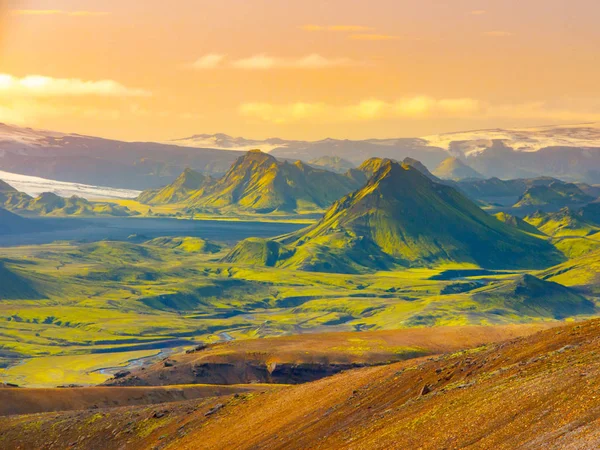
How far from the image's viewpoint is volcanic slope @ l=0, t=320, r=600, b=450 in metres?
65.7

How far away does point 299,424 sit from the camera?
97.4 m

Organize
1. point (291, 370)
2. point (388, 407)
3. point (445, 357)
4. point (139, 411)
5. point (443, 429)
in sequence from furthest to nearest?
point (291, 370), point (139, 411), point (445, 357), point (388, 407), point (443, 429)

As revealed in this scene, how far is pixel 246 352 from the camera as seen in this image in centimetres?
18438

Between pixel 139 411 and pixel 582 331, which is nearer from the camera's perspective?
pixel 582 331

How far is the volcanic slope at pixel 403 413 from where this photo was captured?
216 feet

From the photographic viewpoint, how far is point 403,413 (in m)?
82.6

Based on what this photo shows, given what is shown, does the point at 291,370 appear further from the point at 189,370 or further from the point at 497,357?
the point at 497,357

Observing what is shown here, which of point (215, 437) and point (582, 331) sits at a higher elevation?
point (582, 331)

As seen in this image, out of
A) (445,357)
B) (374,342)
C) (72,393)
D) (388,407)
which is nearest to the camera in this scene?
(388,407)

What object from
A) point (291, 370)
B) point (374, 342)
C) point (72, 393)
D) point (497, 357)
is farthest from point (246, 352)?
point (497, 357)

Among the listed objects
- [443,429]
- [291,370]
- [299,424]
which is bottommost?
[291,370]

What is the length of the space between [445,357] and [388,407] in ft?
65.7

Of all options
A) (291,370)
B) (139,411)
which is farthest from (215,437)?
(291,370)

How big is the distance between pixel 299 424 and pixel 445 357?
2135 centimetres
